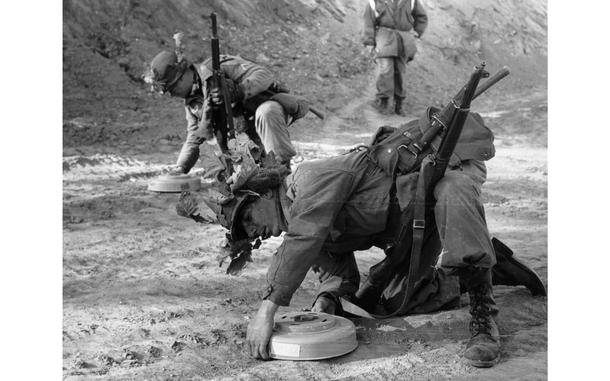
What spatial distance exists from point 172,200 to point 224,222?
137cm

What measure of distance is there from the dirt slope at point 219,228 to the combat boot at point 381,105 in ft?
0.16

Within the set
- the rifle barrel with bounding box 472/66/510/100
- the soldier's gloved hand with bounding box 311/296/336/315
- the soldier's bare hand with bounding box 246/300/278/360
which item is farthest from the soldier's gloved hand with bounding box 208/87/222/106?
the rifle barrel with bounding box 472/66/510/100

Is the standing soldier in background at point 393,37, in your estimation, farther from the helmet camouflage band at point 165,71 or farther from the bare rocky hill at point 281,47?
the helmet camouflage band at point 165,71

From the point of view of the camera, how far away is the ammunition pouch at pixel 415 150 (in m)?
2.62

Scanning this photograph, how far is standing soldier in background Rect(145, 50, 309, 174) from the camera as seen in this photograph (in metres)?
3.58

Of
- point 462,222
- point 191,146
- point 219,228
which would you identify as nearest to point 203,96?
point 191,146

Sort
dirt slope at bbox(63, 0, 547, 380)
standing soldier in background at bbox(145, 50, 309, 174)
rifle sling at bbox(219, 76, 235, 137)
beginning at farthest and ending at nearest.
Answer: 1. rifle sling at bbox(219, 76, 235, 137)
2. standing soldier in background at bbox(145, 50, 309, 174)
3. dirt slope at bbox(63, 0, 547, 380)

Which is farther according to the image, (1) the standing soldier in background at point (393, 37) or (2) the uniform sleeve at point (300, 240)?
(1) the standing soldier in background at point (393, 37)

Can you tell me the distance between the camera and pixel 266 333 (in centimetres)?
259

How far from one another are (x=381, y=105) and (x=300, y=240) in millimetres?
803

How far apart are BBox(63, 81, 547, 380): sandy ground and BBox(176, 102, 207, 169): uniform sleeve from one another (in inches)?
2.9

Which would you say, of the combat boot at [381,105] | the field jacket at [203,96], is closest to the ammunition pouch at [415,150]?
the combat boot at [381,105]

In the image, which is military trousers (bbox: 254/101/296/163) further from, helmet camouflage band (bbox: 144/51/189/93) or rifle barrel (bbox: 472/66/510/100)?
rifle barrel (bbox: 472/66/510/100)

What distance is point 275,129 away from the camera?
3670mm
